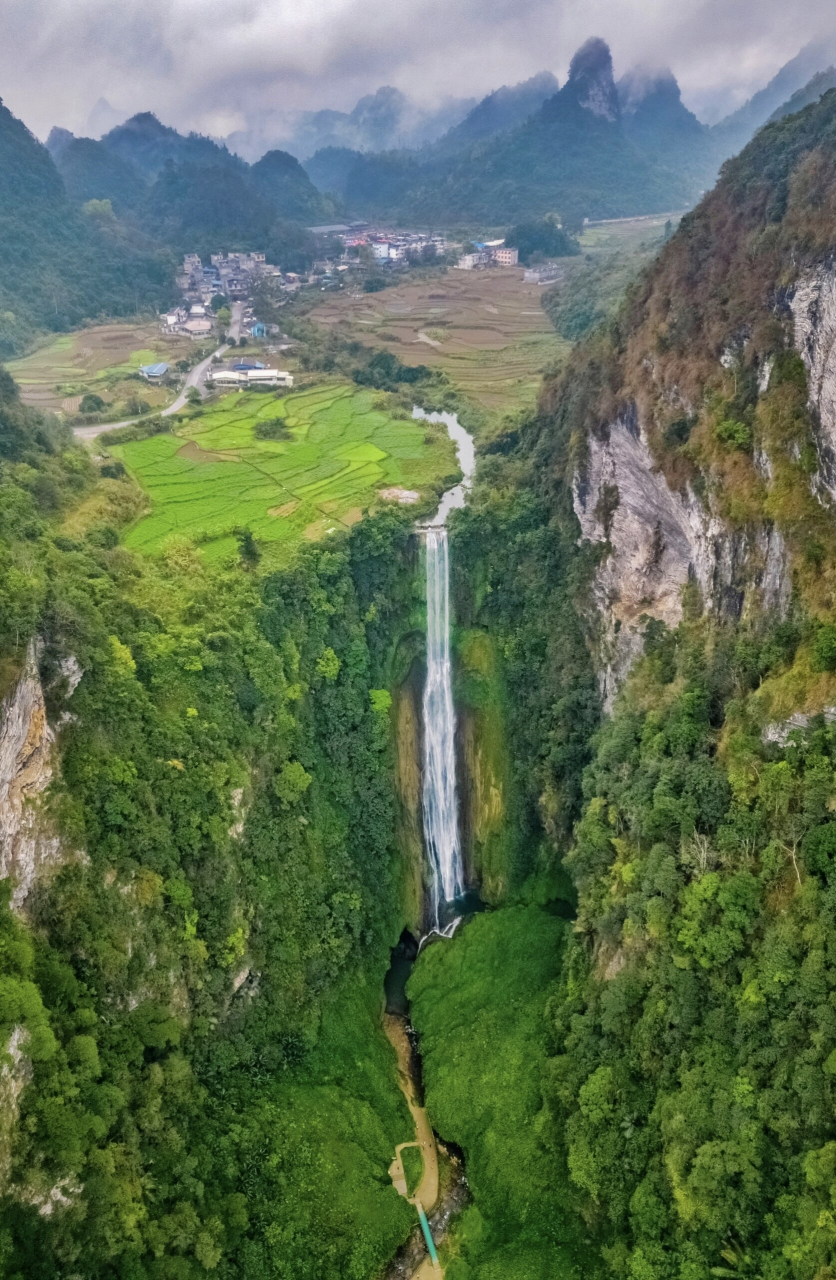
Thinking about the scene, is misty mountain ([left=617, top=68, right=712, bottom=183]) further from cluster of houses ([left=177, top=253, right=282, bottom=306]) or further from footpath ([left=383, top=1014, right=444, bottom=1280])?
footpath ([left=383, top=1014, right=444, bottom=1280])

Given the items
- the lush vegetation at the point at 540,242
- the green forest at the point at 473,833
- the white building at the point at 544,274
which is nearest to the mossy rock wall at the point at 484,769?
the green forest at the point at 473,833

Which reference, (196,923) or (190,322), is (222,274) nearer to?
(190,322)

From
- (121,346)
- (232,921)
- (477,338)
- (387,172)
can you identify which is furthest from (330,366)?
(387,172)

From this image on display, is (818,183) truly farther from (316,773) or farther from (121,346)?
(121,346)

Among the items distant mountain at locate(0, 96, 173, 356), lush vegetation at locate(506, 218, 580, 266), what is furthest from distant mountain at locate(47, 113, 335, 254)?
lush vegetation at locate(506, 218, 580, 266)

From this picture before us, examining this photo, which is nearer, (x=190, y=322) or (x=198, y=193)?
(x=190, y=322)

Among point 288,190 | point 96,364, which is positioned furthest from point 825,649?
point 288,190
